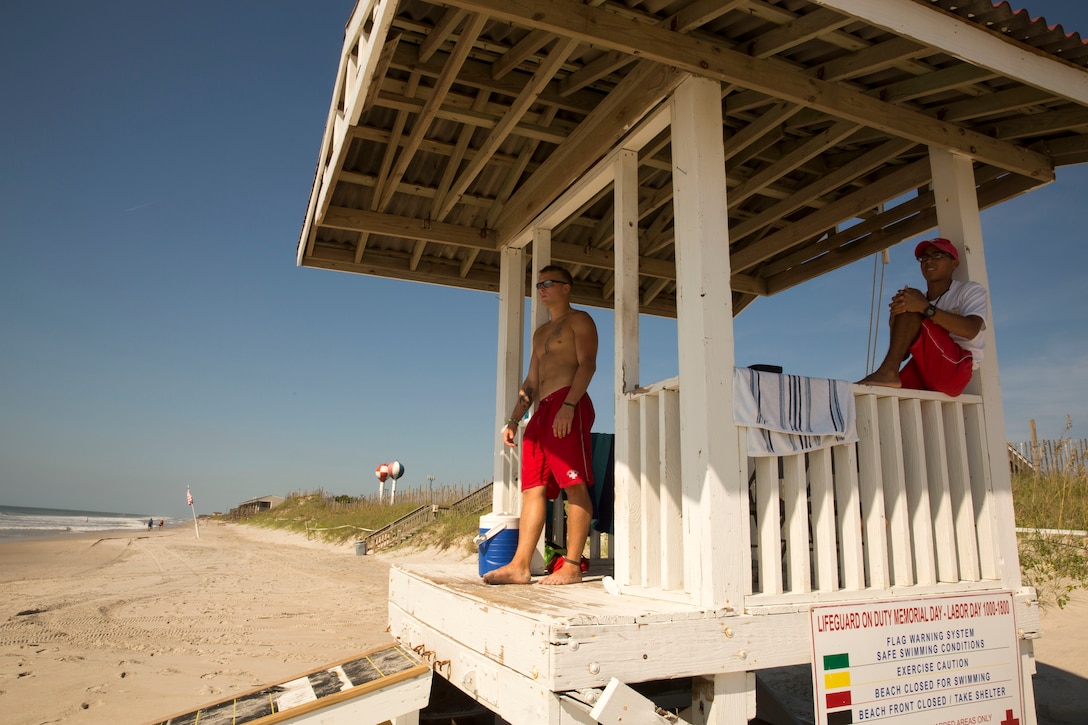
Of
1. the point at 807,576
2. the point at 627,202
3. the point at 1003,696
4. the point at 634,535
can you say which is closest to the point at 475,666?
the point at 634,535

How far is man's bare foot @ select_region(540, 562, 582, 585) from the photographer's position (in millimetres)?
3596

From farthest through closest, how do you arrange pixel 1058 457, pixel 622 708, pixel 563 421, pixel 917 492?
pixel 1058 457 → pixel 563 421 → pixel 917 492 → pixel 622 708

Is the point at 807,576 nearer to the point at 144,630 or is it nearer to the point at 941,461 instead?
the point at 941,461

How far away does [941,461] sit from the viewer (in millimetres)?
3486

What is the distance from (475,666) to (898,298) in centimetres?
289

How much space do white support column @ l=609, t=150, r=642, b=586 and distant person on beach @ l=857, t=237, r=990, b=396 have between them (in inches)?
49.8

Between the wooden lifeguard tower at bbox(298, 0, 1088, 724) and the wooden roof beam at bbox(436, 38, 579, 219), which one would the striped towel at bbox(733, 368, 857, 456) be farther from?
the wooden roof beam at bbox(436, 38, 579, 219)

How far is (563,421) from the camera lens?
148 inches

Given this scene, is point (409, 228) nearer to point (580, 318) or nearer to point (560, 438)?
point (580, 318)

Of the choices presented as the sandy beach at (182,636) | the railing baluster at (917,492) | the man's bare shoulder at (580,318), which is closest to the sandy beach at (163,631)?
the sandy beach at (182,636)

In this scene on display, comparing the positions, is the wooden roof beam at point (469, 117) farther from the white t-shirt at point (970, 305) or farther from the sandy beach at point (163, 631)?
the sandy beach at point (163, 631)

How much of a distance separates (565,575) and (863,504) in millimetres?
1565

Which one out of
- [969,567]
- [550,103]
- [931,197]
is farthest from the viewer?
[931,197]

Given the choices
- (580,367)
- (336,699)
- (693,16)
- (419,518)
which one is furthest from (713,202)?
(419,518)
